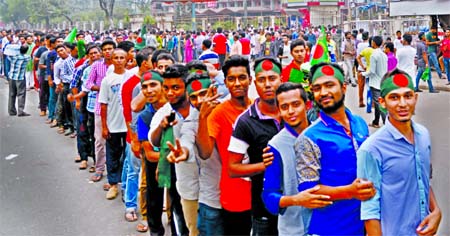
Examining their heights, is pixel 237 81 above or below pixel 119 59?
below

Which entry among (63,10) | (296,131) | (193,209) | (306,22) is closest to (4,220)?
(193,209)

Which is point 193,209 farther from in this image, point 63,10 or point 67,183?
point 63,10

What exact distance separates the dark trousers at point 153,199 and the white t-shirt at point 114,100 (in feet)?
5.79

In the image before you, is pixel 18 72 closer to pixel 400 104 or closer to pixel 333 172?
pixel 333 172

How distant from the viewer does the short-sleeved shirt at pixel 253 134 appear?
11.6ft

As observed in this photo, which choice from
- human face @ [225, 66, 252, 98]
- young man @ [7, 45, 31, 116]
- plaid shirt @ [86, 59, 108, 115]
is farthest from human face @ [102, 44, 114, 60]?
young man @ [7, 45, 31, 116]

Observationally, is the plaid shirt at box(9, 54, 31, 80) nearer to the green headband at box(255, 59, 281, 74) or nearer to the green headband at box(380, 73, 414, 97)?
the green headband at box(255, 59, 281, 74)

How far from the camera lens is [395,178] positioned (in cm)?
281

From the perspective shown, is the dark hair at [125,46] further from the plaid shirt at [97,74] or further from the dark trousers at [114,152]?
the dark trousers at [114,152]

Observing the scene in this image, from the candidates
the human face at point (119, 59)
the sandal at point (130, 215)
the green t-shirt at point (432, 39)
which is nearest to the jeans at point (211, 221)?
the sandal at point (130, 215)

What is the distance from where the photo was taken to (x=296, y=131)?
3203 mm

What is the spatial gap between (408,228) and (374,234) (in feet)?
0.54

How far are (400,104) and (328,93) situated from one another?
0.39 metres

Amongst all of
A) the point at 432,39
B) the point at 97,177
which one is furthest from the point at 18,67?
the point at 432,39
